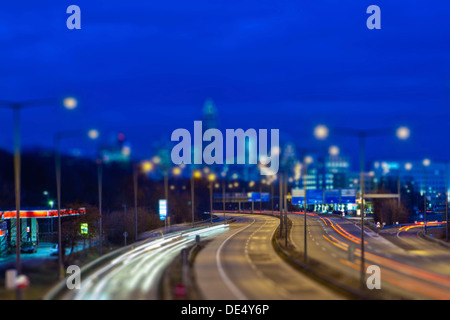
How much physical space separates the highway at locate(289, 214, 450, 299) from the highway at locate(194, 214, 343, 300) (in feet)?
9.06

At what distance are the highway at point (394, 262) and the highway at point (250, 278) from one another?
276 cm

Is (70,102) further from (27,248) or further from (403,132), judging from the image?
(27,248)

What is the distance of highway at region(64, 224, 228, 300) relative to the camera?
25.3 meters

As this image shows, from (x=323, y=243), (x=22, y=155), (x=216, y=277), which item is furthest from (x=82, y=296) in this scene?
(x=22, y=155)

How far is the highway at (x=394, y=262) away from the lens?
27928 millimetres

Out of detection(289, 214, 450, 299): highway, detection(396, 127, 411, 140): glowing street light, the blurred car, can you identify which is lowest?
the blurred car

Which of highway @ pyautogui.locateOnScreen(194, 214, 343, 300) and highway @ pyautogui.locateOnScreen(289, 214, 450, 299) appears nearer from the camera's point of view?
highway @ pyautogui.locateOnScreen(194, 214, 343, 300)

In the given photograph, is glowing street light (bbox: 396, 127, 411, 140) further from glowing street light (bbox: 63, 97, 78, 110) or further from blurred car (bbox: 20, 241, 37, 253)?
blurred car (bbox: 20, 241, 37, 253)

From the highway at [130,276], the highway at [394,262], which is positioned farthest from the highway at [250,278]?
the highway at [394,262]

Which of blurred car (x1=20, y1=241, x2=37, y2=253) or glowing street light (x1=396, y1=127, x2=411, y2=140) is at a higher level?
glowing street light (x1=396, y1=127, x2=411, y2=140)

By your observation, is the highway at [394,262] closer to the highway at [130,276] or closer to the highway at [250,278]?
the highway at [250,278]

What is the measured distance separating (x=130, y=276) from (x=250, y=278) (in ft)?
22.2

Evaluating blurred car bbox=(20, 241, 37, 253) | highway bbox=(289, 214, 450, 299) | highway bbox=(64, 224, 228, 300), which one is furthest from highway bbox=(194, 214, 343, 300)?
blurred car bbox=(20, 241, 37, 253)
